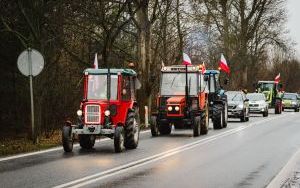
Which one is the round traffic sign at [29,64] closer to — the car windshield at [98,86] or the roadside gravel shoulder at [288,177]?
the car windshield at [98,86]

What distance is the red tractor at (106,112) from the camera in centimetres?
1700

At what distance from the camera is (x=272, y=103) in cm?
5478

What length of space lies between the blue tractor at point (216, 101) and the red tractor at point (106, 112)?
10351 mm

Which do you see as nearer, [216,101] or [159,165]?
[159,165]

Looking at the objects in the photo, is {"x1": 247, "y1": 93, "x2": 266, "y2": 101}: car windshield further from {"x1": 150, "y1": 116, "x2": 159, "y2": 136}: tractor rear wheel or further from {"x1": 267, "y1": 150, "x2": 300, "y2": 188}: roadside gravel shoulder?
{"x1": 267, "y1": 150, "x2": 300, "y2": 188}: roadside gravel shoulder

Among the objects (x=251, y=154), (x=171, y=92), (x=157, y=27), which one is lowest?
(x=251, y=154)

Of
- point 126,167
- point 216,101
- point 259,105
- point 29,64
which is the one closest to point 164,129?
point 216,101

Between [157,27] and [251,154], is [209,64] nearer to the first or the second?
[157,27]

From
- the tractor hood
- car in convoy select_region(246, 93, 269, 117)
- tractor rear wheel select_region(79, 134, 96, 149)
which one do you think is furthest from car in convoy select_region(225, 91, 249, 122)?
tractor rear wheel select_region(79, 134, 96, 149)

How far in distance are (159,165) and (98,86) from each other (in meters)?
4.37

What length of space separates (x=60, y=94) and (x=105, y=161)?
1451 centimetres

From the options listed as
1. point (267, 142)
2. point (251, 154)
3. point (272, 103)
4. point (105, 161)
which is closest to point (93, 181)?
point (105, 161)

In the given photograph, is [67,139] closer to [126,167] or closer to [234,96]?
[126,167]

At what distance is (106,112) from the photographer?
17031mm
